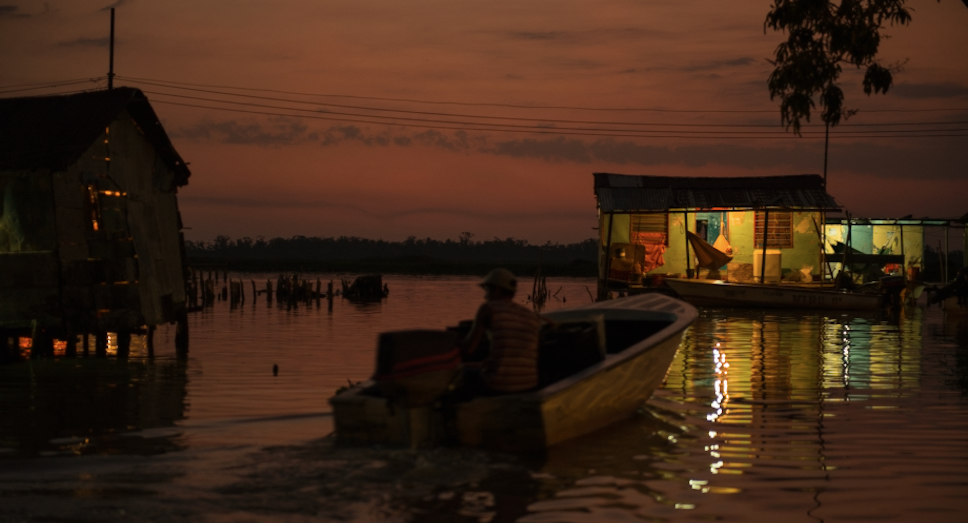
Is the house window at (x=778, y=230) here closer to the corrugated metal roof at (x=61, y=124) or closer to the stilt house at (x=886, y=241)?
the stilt house at (x=886, y=241)

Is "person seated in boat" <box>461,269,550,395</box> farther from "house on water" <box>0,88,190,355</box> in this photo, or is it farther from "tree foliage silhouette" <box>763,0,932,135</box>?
"house on water" <box>0,88,190,355</box>

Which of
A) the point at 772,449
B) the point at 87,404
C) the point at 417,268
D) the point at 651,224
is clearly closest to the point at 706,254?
the point at 651,224

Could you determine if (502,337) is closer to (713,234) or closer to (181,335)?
(181,335)

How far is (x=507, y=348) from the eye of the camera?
7.52m

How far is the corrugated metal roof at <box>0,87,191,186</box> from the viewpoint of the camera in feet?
54.5

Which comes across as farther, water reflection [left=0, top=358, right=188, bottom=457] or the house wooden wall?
the house wooden wall

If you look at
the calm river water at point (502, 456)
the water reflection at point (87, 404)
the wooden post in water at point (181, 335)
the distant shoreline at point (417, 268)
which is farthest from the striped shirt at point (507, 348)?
the distant shoreline at point (417, 268)

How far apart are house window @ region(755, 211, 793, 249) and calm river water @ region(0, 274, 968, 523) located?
20.5 m

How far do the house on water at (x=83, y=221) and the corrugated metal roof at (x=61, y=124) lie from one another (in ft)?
0.07

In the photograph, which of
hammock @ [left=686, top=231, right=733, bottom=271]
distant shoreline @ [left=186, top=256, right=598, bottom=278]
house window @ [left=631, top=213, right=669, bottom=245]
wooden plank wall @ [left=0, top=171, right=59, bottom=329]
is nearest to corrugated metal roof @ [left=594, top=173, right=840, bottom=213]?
house window @ [left=631, top=213, right=669, bottom=245]

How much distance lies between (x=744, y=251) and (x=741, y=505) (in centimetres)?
3101

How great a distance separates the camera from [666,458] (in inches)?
309

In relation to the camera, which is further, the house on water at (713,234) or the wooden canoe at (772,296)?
the house on water at (713,234)

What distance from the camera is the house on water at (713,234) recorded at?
3509cm
